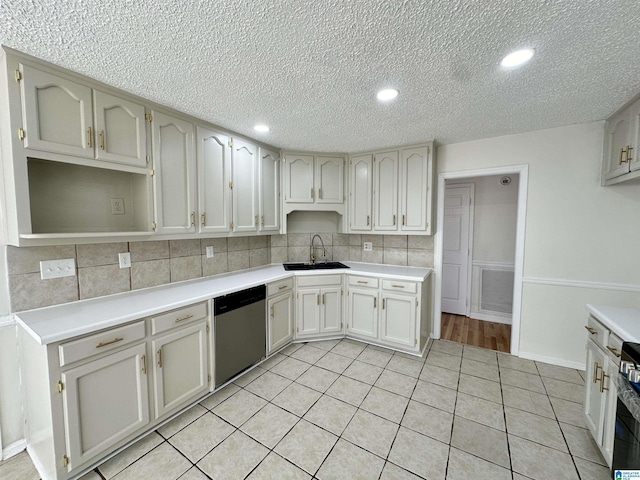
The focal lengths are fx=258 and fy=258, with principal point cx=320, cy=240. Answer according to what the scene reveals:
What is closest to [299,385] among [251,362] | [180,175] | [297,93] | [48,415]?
A: [251,362]

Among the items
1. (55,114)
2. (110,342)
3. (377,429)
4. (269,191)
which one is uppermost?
(55,114)

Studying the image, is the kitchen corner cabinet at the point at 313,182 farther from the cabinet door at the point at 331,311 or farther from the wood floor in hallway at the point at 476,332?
the wood floor in hallway at the point at 476,332

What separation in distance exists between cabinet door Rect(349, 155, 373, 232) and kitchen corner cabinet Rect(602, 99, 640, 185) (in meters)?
2.11

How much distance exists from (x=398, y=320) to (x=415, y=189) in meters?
1.49

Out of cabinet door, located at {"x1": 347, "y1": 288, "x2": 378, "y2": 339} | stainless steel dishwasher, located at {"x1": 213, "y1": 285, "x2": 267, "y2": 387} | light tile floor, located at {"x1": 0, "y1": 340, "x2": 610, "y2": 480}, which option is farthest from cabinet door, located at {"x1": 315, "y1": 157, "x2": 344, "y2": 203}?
light tile floor, located at {"x1": 0, "y1": 340, "x2": 610, "y2": 480}

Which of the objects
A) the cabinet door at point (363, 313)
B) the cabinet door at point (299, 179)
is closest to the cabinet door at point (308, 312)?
the cabinet door at point (363, 313)

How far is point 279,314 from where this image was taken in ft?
9.14

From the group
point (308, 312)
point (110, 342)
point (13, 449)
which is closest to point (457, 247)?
point (308, 312)

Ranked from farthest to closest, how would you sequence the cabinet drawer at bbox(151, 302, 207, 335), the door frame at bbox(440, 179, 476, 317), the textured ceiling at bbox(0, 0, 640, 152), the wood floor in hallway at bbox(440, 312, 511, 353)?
the door frame at bbox(440, 179, 476, 317) → the wood floor in hallway at bbox(440, 312, 511, 353) → the cabinet drawer at bbox(151, 302, 207, 335) → the textured ceiling at bbox(0, 0, 640, 152)

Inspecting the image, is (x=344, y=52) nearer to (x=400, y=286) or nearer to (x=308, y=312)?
(x=400, y=286)

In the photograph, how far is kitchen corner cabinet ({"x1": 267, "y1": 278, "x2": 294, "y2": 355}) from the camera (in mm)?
2650

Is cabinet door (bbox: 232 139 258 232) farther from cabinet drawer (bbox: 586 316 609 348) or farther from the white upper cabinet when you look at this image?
cabinet drawer (bbox: 586 316 609 348)

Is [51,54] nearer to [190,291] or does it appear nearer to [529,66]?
[190,291]

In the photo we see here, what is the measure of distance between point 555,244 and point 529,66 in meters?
1.90
